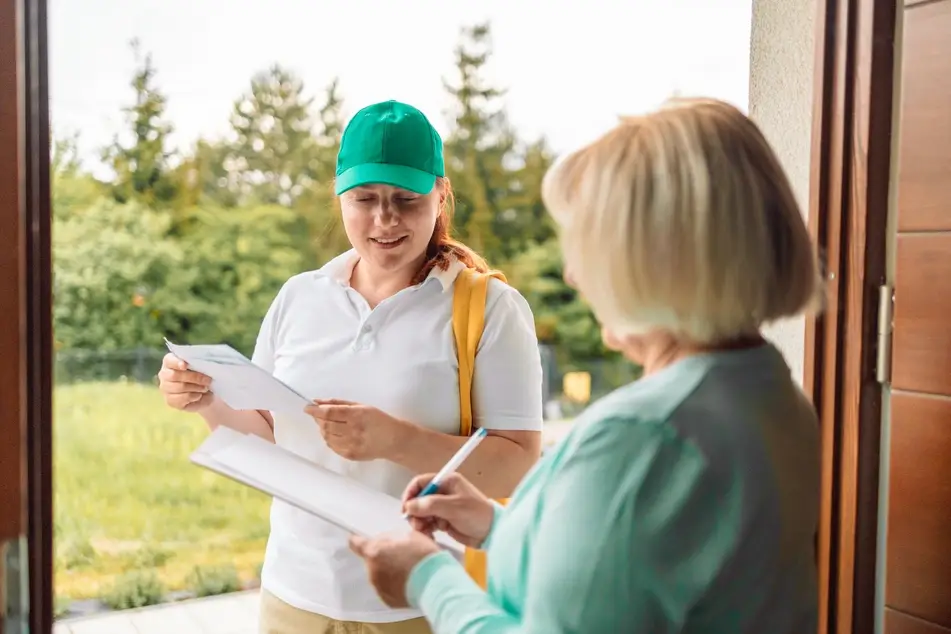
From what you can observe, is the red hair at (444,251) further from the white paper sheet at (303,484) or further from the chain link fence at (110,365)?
the chain link fence at (110,365)

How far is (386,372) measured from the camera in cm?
113

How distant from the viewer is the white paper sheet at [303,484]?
32.0 inches

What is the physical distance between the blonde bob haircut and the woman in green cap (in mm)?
471

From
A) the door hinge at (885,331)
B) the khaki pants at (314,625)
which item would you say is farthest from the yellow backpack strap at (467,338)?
the door hinge at (885,331)

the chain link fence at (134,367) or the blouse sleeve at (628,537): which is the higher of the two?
the blouse sleeve at (628,537)

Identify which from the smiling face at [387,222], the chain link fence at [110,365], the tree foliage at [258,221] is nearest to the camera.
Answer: the smiling face at [387,222]

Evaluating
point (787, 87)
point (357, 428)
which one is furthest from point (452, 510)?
point (787, 87)

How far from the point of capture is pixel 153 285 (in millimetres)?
3520

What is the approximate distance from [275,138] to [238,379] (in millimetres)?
2661

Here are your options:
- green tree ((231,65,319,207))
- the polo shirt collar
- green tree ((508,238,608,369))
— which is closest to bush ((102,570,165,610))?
green tree ((231,65,319,207))

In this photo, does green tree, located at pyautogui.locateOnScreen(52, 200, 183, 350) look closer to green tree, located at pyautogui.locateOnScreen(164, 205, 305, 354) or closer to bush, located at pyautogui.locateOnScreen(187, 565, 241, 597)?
green tree, located at pyautogui.locateOnScreen(164, 205, 305, 354)

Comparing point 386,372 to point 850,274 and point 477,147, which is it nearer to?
point 850,274

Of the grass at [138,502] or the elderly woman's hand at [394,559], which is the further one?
the grass at [138,502]

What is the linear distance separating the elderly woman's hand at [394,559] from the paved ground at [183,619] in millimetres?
1960
